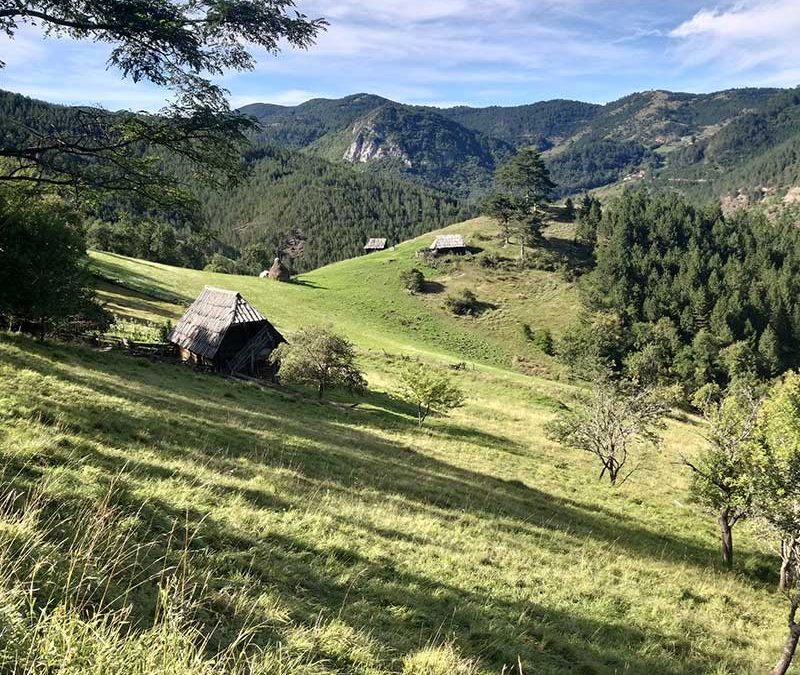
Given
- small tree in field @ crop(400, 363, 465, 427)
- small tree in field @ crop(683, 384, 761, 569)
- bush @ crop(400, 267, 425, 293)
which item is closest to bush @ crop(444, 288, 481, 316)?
bush @ crop(400, 267, 425, 293)

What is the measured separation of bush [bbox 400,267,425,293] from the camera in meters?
90.6

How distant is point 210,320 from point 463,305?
55.4 meters

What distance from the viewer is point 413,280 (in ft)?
299

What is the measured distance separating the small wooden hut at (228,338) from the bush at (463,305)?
51.5 metres

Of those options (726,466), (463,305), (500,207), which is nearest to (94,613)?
(726,466)

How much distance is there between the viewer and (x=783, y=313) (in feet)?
306

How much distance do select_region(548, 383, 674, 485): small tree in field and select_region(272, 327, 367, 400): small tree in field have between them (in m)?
13.2

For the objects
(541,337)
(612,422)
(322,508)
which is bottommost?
(612,422)

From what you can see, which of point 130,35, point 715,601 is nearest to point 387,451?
point 715,601

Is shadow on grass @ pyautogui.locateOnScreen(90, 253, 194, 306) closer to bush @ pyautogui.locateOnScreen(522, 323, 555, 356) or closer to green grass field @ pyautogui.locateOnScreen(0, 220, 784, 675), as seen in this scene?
green grass field @ pyautogui.locateOnScreen(0, 220, 784, 675)

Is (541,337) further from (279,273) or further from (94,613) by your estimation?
(94,613)

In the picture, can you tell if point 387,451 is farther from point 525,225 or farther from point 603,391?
point 525,225

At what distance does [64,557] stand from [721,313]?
10460 cm

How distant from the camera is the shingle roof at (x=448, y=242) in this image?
104 metres
